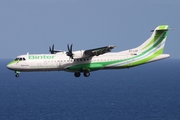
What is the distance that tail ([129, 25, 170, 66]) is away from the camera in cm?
6362

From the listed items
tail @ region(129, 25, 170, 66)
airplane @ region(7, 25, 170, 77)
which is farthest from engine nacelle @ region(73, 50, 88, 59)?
tail @ region(129, 25, 170, 66)

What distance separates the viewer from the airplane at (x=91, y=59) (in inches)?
2308

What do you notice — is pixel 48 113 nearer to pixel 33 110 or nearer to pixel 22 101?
pixel 33 110

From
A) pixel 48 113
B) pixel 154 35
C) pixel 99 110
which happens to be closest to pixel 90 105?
pixel 99 110

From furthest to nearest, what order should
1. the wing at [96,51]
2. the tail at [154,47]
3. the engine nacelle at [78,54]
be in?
the tail at [154,47], the engine nacelle at [78,54], the wing at [96,51]

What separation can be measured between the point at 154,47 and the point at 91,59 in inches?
485

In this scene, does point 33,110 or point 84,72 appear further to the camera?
point 33,110

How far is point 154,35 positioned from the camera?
65062 millimetres

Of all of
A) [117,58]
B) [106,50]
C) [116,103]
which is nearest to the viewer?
[106,50]

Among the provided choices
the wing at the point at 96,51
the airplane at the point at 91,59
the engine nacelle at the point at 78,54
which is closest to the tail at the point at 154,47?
the airplane at the point at 91,59

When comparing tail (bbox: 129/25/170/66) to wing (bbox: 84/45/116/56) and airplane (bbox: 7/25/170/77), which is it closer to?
airplane (bbox: 7/25/170/77)

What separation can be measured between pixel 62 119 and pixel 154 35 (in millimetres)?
102205

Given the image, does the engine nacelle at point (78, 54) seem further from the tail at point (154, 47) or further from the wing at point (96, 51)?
the tail at point (154, 47)

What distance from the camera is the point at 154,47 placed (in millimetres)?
64500
